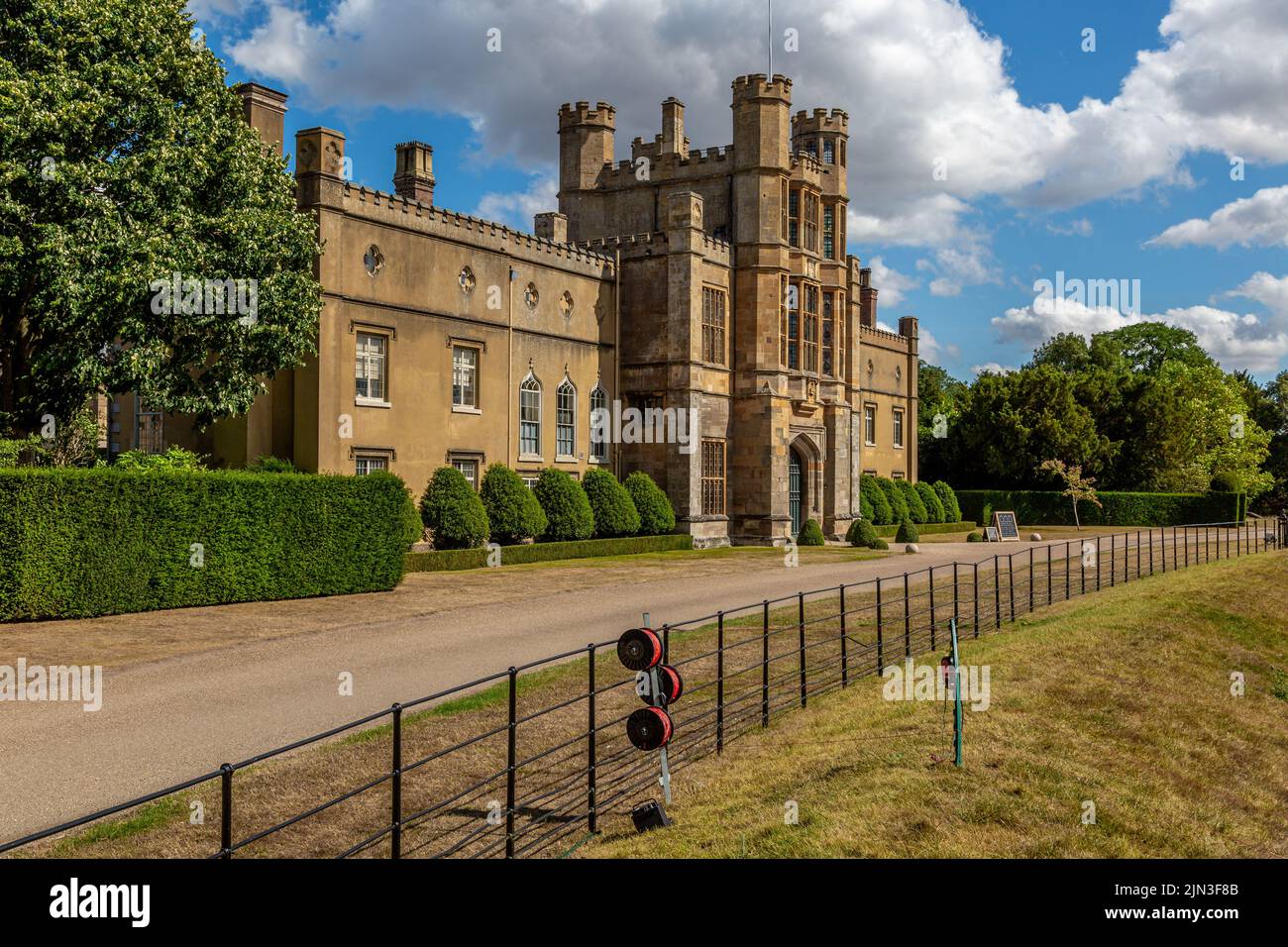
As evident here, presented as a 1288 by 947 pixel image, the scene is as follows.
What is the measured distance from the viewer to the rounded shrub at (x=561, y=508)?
3359 centimetres

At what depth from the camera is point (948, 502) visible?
59.2 meters

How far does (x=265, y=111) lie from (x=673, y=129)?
21438 mm

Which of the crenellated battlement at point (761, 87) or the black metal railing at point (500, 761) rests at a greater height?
the crenellated battlement at point (761, 87)

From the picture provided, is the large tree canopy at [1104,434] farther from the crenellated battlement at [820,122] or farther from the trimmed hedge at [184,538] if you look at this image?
the trimmed hedge at [184,538]

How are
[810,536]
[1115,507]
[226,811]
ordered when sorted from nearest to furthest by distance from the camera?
[226,811] < [810,536] < [1115,507]

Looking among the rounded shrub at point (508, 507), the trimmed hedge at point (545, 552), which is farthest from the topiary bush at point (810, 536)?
the rounded shrub at point (508, 507)

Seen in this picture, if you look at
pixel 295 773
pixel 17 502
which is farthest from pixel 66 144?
pixel 295 773

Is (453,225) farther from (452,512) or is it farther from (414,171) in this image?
(452,512)

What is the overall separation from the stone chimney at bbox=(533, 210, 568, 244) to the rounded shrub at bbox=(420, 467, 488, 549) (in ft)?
45.5

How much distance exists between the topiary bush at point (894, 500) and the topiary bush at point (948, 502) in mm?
6008

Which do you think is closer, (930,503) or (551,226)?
(551,226)

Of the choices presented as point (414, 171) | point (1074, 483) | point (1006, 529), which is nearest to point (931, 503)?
point (1074, 483)
